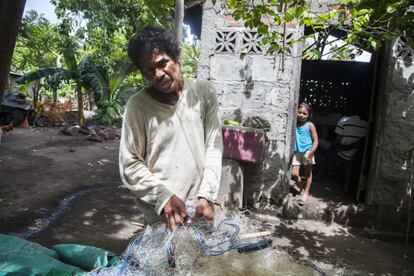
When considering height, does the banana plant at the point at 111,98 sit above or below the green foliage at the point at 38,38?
below

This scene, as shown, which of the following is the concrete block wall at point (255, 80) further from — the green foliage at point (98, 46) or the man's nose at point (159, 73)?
the green foliage at point (98, 46)

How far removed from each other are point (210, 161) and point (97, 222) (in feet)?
10.6

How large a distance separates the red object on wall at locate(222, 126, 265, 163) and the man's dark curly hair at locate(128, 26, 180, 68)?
2.76 metres

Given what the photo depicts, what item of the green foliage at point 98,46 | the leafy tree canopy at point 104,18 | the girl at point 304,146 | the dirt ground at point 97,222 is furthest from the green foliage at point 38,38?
the girl at point 304,146

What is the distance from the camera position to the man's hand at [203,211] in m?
1.70

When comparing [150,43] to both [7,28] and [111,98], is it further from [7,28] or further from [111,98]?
[111,98]

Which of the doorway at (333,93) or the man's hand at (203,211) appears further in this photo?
the doorway at (333,93)

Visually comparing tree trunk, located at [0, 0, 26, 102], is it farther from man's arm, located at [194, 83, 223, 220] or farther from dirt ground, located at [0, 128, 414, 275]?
dirt ground, located at [0, 128, 414, 275]

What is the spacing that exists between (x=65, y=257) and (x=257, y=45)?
Answer: 3.99m

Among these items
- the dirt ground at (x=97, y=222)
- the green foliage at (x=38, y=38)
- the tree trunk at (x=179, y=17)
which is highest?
the green foliage at (x=38, y=38)

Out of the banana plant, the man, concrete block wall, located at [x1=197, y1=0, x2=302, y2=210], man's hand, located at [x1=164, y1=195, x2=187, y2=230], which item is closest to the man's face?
the man

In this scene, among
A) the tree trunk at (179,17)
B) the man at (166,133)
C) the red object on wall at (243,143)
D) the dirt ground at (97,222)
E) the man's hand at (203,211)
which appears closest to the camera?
the man's hand at (203,211)

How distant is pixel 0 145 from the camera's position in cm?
930

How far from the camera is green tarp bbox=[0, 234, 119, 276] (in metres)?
1.63
